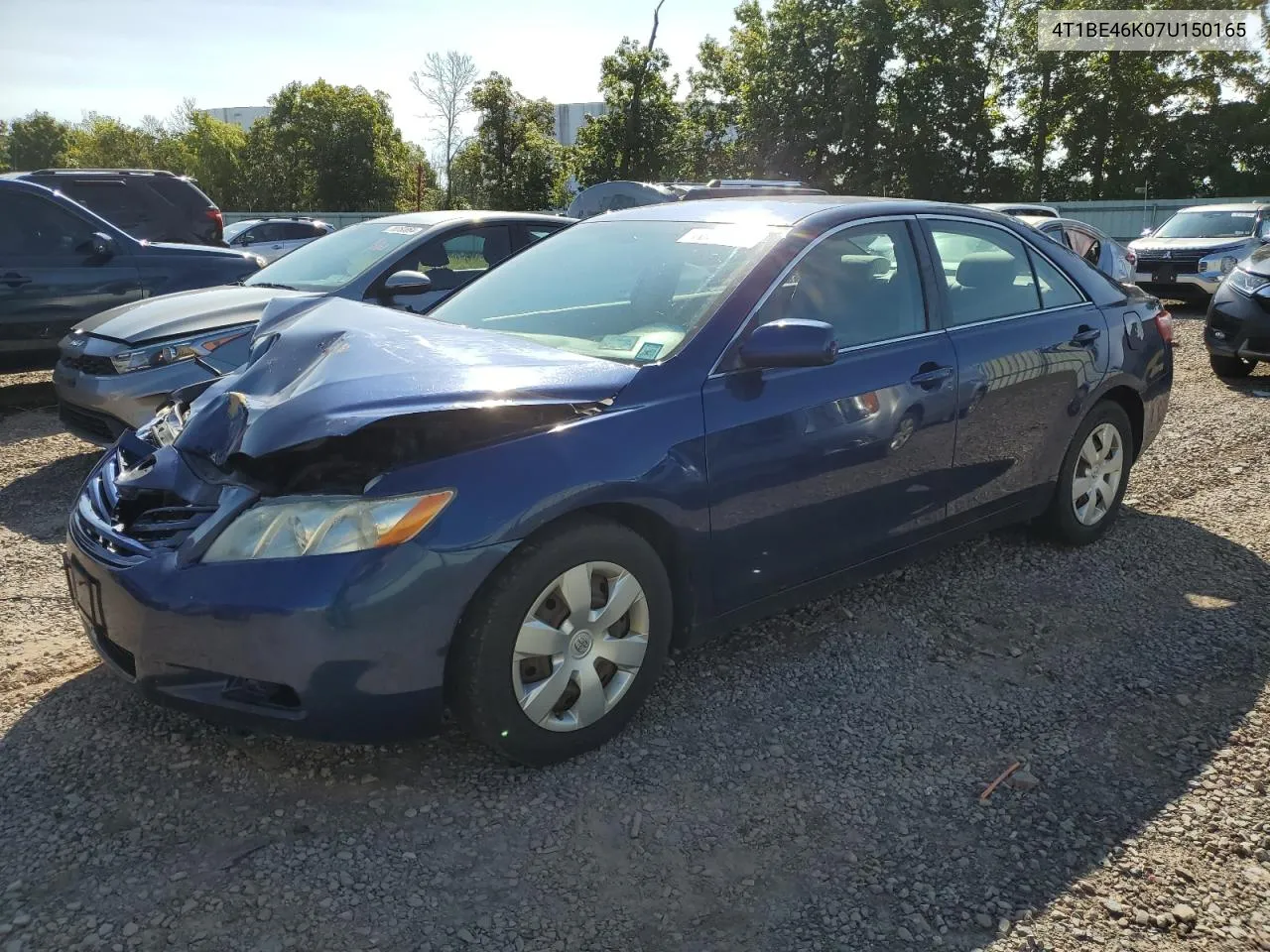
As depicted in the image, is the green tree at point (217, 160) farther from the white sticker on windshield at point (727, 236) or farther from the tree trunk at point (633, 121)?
the white sticker on windshield at point (727, 236)

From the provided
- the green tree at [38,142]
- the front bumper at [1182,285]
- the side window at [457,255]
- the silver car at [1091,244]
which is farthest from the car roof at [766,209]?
the green tree at [38,142]

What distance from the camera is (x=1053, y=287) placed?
4.62m

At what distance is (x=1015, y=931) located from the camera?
2.37 metres

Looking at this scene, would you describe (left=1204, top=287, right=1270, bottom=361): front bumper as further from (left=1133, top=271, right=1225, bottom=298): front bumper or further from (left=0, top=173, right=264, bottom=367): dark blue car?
(left=0, top=173, right=264, bottom=367): dark blue car

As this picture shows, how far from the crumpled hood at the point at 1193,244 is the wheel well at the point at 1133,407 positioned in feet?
39.1

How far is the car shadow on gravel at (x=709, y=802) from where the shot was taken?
2414mm

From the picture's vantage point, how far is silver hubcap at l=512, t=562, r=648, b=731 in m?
2.81

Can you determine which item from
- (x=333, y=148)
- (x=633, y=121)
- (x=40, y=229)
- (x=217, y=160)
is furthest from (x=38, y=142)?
(x=40, y=229)

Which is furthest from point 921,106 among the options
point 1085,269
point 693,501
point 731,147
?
point 693,501

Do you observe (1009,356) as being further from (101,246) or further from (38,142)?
(38,142)

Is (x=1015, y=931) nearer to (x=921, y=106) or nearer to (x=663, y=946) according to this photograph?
(x=663, y=946)

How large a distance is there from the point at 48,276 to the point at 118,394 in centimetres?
313

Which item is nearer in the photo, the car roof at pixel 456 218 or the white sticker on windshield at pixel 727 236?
the white sticker on windshield at pixel 727 236

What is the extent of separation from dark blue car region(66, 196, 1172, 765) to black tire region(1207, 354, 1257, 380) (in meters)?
6.04
